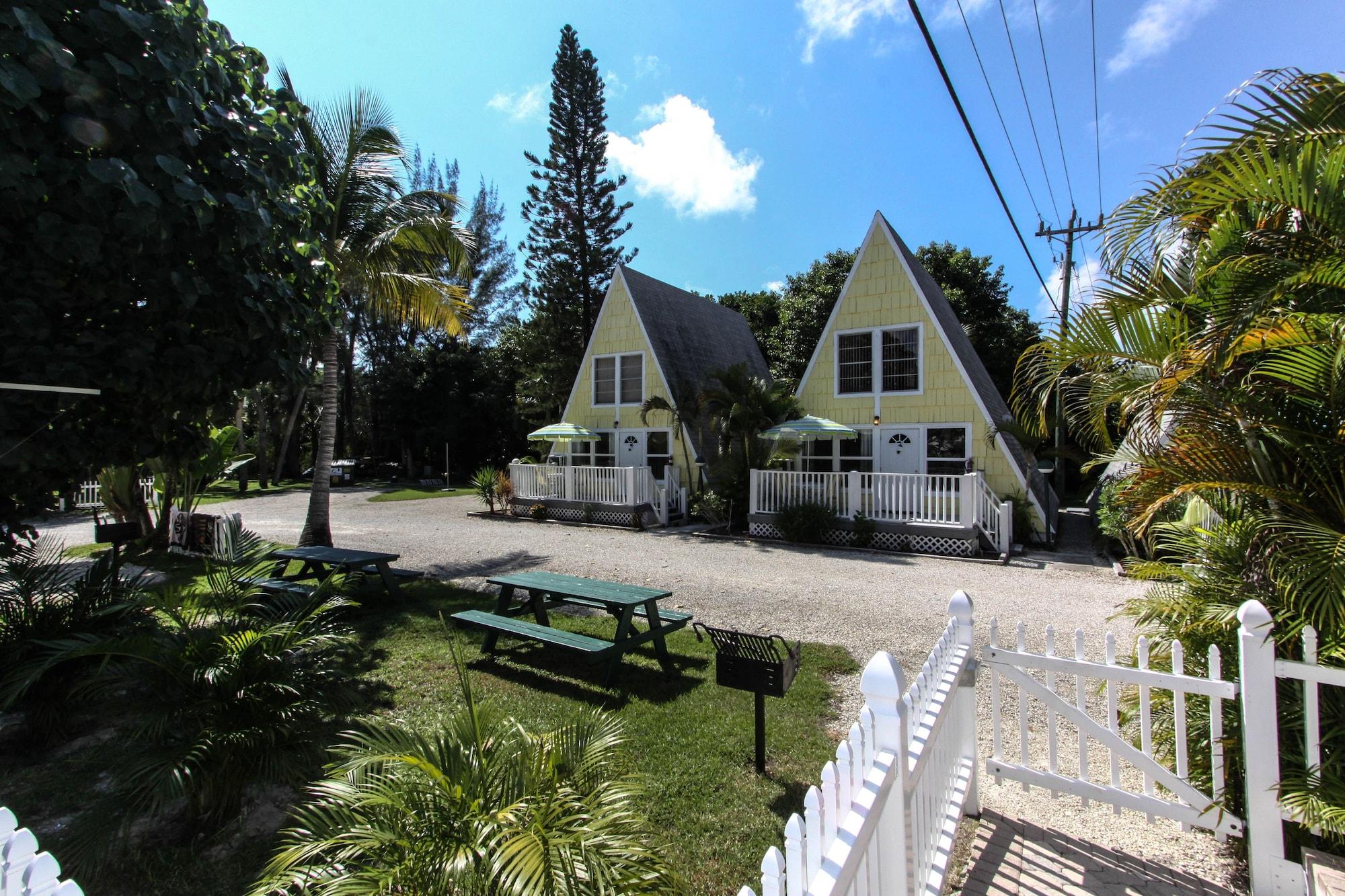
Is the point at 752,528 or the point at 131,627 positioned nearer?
the point at 131,627

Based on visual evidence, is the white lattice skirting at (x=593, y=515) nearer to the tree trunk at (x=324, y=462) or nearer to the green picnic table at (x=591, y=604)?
the tree trunk at (x=324, y=462)

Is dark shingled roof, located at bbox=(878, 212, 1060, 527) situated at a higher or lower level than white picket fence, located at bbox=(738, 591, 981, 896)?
higher

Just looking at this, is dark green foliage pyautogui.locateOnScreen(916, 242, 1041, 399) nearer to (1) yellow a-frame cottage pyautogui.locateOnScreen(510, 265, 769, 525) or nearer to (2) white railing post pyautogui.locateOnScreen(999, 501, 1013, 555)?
(1) yellow a-frame cottage pyautogui.locateOnScreen(510, 265, 769, 525)

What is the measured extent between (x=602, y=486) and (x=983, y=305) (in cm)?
2024

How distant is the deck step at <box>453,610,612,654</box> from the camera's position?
5.17 metres

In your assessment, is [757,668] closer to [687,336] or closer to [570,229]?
[687,336]

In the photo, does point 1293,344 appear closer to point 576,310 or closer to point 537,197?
point 576,310

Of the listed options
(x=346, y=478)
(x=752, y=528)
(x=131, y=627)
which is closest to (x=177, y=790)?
(x=131, y=627)

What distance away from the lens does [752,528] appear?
14.5m

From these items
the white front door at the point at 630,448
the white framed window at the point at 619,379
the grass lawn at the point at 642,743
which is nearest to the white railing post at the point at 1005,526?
the grass lawn at the point at 642,743

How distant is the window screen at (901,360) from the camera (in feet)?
50.1

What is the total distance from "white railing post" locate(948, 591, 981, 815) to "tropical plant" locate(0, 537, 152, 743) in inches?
212

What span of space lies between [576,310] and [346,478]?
15.1m

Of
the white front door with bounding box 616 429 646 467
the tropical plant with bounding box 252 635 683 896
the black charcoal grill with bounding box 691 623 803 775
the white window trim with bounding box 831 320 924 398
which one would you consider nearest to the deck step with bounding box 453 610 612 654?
the black charcoal grill with bounding box 691 623 803 775
